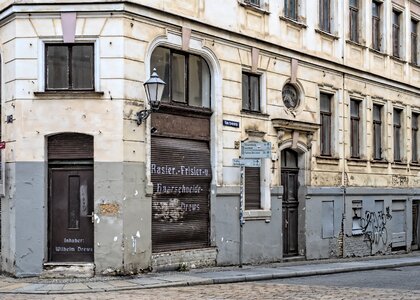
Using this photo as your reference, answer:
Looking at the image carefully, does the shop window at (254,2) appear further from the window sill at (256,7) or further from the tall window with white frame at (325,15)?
the tall window with white frame at (325,15)

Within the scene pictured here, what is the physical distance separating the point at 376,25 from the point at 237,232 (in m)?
11.7

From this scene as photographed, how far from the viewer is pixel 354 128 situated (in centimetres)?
2545

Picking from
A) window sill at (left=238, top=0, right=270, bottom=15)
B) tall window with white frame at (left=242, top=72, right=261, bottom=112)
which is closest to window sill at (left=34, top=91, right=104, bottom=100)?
tall window with white frame at (left=242, top=72, right=261, bottom=112)

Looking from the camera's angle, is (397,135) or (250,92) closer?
(250,92)

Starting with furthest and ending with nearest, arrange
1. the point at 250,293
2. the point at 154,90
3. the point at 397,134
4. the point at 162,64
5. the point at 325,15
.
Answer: the point at 397,134 < the point at 325,15 < the point at 162,64 < the point at 154,90 < the point at 250,293

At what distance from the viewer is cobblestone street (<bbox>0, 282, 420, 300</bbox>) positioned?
541 inches

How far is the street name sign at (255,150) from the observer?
59.5ft

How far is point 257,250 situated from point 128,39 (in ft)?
23.0

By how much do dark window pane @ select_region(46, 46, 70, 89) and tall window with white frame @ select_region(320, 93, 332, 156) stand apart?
958 centimetres

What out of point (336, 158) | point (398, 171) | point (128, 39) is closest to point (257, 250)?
point (336, 158)

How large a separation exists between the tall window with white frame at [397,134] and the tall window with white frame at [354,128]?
334 cm

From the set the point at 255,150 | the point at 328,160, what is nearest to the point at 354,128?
the point at 328,160

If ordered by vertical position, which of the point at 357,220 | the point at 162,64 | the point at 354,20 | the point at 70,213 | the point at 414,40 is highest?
the point at 414,40

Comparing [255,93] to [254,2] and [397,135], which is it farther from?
[397,135]
